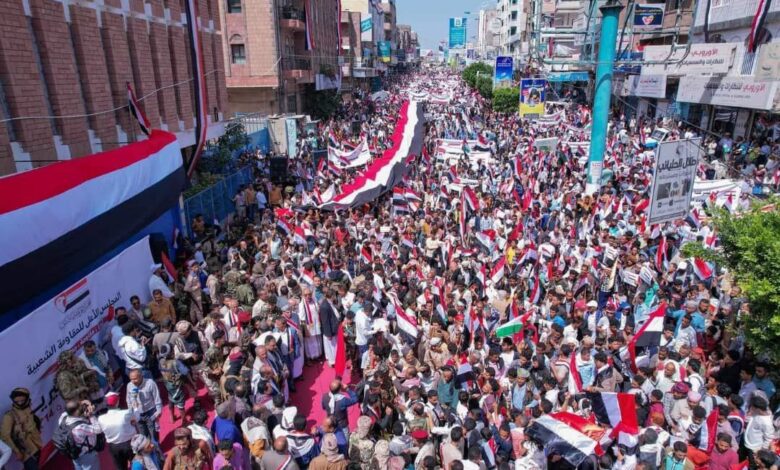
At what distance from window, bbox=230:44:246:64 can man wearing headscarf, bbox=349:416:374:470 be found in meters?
29.7

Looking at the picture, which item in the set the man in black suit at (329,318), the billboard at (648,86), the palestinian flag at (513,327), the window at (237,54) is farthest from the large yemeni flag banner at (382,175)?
the window at (237,54)

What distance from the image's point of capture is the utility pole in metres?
17.0

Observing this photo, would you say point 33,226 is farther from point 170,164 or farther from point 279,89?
point 279,89

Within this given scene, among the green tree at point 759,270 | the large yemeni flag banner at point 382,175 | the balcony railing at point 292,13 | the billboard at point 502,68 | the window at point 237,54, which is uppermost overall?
the balcony railing at point 292,13

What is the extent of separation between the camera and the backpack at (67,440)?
19.0ft

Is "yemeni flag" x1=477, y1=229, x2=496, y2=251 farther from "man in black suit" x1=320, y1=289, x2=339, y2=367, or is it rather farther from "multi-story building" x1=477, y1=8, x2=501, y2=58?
"multi-story building" x1=477, y1=8, x2=501, y2=58

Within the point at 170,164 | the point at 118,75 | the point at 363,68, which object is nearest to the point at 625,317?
the point at 170,164

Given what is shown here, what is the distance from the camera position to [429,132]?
3047 cm

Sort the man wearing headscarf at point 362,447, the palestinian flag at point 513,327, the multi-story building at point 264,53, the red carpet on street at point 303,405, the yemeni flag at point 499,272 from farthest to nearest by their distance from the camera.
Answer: the multi-story building at point 264,53, the yemeni flag at point 499,272, the palestinian flag at point 513,327, the red carpet on street at point 303,405, the man wearing headscarf at point 362,447

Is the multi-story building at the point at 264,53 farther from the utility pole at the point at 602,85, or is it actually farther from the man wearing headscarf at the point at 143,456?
the man wearing headscarf at the point at 143,456

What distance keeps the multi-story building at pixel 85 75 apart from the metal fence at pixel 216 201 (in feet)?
5.76

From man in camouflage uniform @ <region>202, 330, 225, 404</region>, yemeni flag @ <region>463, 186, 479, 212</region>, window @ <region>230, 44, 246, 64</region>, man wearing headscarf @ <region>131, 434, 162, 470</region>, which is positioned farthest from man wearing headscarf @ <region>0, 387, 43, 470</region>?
window @ <region>230, 44, 246, 64</region>

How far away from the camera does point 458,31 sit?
14238 centimetres

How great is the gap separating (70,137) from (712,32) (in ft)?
93.9
